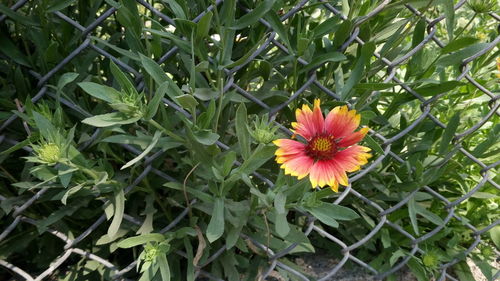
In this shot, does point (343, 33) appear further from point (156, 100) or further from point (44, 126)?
point (44, 126)

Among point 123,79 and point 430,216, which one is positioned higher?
point 123,79

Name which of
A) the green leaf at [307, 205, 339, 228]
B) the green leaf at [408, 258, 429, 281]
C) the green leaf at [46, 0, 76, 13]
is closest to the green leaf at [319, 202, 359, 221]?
the green leaf at [307, 205, 339, 228]

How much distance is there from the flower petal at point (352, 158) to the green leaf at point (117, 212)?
0.38m

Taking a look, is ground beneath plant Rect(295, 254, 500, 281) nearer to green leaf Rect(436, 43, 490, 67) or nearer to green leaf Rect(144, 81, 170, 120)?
green leaf Rect(436, 43, 490, 67)

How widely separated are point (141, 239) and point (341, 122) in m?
0.41

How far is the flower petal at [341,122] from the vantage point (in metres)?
0.84

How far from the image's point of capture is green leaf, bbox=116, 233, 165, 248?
0.87 metres

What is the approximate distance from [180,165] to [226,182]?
0.50ft

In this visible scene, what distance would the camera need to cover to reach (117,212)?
34.6 inches

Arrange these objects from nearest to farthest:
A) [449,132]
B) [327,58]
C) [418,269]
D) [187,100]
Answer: [187,100] < [327,58] < [449,132] < [418,269]

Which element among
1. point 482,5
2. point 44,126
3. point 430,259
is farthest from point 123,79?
point 430,259

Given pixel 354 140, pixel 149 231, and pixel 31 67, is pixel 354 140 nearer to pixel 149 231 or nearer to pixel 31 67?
pixel 149 231

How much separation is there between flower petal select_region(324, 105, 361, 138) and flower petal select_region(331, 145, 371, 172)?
0.03m

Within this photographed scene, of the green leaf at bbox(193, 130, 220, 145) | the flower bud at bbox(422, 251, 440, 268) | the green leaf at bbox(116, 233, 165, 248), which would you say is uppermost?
the green leaf at bbox(193, 130, 220, 145)
